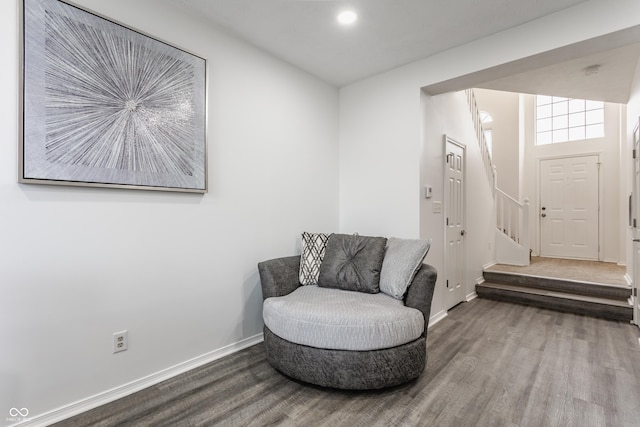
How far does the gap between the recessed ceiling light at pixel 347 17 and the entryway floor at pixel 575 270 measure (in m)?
3.96

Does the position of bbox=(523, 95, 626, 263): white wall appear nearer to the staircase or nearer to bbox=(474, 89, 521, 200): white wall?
bbox=(474, 89, 521, 200): white wall

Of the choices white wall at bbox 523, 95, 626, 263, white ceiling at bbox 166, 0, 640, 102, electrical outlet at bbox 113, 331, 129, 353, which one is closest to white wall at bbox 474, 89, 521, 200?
white wall at bbox 523, 95, 626, 263

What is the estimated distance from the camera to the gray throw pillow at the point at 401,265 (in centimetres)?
228

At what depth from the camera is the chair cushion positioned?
1.87 m

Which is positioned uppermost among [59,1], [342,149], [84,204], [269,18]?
[269,18]

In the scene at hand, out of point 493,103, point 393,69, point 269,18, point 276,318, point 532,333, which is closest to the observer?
point 276,318

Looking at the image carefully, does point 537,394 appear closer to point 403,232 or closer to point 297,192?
point 403,232

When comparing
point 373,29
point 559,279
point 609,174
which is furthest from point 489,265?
point 373,29

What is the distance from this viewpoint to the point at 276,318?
2.09 metres

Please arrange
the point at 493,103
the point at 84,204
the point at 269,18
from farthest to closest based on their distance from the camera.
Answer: the point at 493,103 < the point at 269,18 < the point at 84,204

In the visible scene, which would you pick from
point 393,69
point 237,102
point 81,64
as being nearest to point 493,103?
point 393,69

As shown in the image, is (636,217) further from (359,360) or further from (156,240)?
(156,240)

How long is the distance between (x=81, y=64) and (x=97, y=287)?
1271mm

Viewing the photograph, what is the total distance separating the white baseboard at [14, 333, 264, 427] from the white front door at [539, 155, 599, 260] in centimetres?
618
